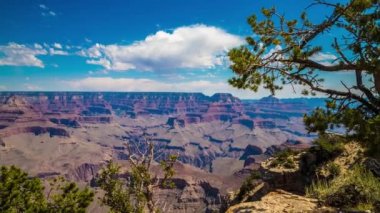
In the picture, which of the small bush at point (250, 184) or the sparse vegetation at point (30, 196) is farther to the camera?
the sparse vegetation at point (30, 196)

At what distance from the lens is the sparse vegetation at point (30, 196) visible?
112 ft

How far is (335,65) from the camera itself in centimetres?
1825

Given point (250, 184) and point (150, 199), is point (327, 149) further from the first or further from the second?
point (150, 199)

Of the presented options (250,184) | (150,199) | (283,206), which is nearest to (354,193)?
(283,206)

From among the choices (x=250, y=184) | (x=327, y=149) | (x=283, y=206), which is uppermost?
(x=283, y=206)

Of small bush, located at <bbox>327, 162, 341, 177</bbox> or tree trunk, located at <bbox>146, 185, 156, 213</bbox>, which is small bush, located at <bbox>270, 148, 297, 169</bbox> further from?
tree trunk, located at <bbox>146, 185, 156, 213</bbox>

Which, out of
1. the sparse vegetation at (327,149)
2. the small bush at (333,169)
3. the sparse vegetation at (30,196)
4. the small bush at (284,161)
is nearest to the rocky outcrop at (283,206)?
the small bush at (333,169)

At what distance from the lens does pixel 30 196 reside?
119ft

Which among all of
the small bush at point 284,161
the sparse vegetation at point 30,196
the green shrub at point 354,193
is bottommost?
the sparse vegetation at point 30,196

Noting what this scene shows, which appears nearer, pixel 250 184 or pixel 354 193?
pixel 354 193

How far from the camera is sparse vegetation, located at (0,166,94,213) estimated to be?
112ft

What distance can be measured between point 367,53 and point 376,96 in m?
2.76

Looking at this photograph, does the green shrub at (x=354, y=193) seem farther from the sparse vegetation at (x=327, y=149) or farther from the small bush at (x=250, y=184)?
the small bush at (x=250, y=184)

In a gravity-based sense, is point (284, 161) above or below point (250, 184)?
above
